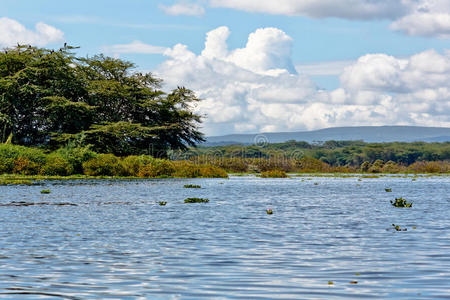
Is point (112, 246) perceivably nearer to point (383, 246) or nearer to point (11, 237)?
point (11, 237)

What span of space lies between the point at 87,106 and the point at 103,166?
993 centimetres

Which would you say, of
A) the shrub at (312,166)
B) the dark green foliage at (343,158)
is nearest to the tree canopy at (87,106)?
the dark green foliage at (343,158)

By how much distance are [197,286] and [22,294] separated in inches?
113

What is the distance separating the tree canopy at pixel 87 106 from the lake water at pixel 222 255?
48.9 m

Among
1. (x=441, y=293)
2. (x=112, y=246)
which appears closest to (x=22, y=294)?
(x=112, y=246)

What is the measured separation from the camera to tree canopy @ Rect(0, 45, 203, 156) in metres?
70.3

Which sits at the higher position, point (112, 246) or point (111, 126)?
point (111, 126)

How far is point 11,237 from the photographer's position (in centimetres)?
1609

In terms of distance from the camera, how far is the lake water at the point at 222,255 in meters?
9.90

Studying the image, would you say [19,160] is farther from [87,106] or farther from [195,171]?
[195,171]

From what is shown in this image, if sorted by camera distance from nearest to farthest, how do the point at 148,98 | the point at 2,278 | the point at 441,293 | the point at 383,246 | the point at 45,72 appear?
the point at 441,293
the point at 2,278
the point at 383,246
the point at 45,72
the point at 148,98

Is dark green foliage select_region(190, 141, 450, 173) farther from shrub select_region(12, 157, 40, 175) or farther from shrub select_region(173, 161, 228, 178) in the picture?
shrub select_region(12, 157, 40, 175)

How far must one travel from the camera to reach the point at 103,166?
64.4 metres

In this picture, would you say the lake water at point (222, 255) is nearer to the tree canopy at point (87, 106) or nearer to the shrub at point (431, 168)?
the tree canopy at point (87, 106)
